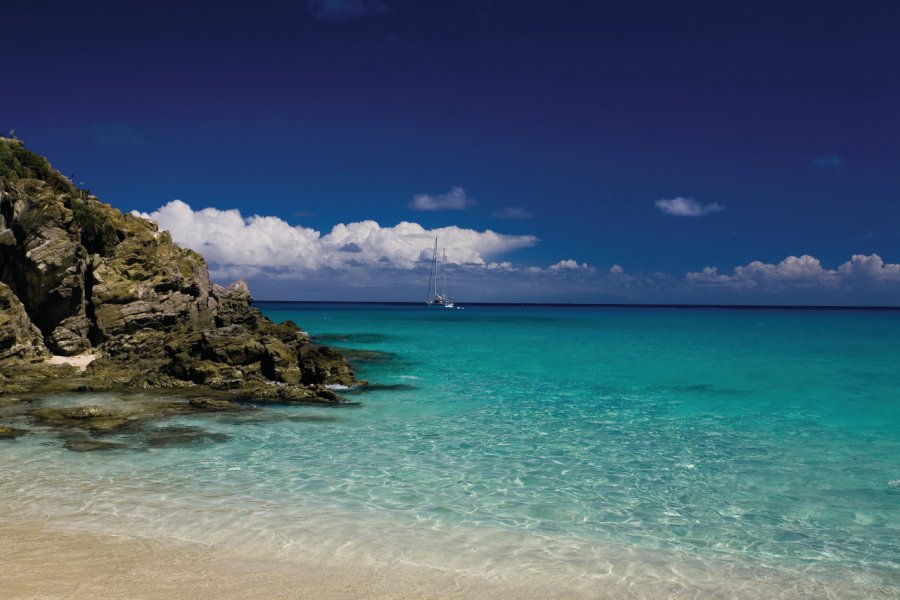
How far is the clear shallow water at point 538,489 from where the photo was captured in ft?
33.1

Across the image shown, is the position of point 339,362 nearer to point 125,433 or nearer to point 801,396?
point 125,433

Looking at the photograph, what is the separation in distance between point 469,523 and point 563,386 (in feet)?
69.9

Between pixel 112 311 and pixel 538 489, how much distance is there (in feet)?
103

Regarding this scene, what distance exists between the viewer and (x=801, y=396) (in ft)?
97.6

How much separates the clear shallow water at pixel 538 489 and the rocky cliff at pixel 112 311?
4774mm

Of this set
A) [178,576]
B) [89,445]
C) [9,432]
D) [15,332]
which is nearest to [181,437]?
[89,445]

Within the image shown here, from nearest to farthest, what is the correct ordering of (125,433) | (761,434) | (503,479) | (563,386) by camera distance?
(503,479), (125,433), (761,434), (563,386)

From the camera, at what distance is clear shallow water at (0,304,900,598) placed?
33.1 feet

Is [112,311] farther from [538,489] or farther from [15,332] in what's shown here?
[538,489]

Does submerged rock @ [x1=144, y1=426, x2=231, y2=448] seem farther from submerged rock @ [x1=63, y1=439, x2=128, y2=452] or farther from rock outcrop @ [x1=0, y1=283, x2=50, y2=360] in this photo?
rock outcrop @ [x1=0, y1=283, x2=50, y2=360]

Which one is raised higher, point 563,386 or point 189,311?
point 189,311

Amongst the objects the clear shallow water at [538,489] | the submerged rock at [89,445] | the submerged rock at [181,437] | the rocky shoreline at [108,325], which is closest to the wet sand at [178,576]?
the clear shallow water at [538,489]

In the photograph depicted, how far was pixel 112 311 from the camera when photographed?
35.3 meters

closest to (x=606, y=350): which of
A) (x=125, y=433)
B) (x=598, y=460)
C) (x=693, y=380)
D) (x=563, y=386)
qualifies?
(x=693, y=380)
